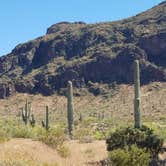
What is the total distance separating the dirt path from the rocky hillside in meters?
65.4

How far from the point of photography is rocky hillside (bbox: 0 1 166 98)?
308 ft

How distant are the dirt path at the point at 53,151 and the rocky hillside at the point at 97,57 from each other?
65.4 metres

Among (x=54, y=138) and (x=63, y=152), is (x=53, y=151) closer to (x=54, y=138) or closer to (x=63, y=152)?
(x=63, y=152)

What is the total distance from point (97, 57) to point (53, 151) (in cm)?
7791

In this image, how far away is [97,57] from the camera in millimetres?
97250

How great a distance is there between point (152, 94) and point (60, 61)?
2911 cm

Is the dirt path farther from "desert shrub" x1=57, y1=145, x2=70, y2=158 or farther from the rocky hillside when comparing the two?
the rocky hillside

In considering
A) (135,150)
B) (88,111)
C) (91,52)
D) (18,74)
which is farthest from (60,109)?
(135,150)

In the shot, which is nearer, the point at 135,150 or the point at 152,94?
the point at 135,150

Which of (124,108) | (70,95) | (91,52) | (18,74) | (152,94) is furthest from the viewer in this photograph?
(18,74)

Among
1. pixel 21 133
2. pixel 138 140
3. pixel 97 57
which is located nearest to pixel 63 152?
pixel 138 140

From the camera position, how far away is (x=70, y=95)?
28.6 metres

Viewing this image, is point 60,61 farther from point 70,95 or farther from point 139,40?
point 70,95

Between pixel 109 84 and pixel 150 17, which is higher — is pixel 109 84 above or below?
below
